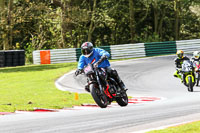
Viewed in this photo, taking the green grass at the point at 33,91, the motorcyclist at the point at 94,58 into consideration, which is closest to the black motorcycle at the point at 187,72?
the green grass at the point at 33,91

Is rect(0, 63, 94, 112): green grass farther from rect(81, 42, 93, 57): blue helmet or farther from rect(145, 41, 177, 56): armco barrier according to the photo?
rect(145, 41, 177, 56): armco barrier

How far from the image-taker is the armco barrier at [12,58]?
96.1ft

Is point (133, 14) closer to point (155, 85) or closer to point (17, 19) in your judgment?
point (17, 19)

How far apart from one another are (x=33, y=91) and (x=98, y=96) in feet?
25.0

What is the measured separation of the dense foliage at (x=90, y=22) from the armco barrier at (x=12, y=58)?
455 cm

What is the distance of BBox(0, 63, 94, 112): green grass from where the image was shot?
12.6 meters

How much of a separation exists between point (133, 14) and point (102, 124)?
3363 cm

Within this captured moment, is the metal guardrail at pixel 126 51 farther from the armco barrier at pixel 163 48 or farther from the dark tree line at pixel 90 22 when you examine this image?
the dark tree line at pixel 90 22

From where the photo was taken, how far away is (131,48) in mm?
31531

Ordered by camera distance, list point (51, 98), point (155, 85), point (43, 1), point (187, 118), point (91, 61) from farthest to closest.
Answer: point (43, 1)
point (155, 85)
point (51, 98)
point (91, 61)
point (187, 118)

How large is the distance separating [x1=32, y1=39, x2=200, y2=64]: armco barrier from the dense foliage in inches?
199

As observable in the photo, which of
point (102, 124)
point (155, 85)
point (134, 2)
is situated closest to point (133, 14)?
point (134, 2)

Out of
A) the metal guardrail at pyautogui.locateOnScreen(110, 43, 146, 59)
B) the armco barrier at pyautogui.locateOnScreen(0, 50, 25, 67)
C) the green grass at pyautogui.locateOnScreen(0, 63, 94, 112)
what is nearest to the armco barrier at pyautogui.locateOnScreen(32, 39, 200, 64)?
the metal guardrail at pyautogui.locateOnScreen(110, 43, 146, 59)

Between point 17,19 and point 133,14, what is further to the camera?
point 133,14
